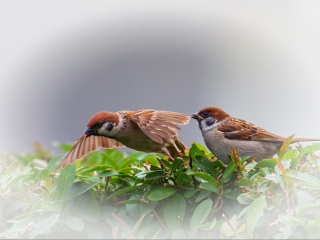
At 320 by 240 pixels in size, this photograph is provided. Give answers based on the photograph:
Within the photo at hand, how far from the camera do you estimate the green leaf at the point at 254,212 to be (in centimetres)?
106

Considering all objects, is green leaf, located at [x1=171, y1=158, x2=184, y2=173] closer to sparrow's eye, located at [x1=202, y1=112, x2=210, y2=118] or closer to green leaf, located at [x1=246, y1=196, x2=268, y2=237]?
green leaf, located at [x1=246, y1=196, x2=268, y2=237]

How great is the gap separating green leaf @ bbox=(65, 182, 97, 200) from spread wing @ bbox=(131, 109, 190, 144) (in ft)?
1.40

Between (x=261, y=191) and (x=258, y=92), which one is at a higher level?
(x=258, y=92)

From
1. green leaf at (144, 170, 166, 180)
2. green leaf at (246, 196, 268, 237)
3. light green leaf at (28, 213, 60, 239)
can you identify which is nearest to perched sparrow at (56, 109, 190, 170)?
green leaf at (144, 170, 166, 180)

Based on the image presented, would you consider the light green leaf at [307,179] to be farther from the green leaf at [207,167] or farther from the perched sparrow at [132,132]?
the perched sparrow at [132,132]

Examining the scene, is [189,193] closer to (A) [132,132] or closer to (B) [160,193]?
(B) [160,193]

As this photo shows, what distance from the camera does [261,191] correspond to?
1.20 m

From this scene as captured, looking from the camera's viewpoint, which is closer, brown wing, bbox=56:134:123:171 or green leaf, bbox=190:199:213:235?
green leaf, bbox=190:199:213:235

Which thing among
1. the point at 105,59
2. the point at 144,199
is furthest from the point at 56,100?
the point at 144,199

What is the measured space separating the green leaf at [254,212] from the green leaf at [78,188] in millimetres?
679

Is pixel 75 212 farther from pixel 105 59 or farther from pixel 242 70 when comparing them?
pixel 242 70

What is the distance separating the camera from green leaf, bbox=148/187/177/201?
55.4 inches

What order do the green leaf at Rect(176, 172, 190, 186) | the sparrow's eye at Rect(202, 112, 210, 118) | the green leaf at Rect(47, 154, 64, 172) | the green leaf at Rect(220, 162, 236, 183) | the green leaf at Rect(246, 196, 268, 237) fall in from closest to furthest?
the green leaf at Rect(246, 196, 268, 237), the green leaf at Rect(220, 162, 236, 183), the green leaf at Rect(176, 172, 190, 186), the green leaf at Rect(47, 154, 64, 172), the sparrow's eye at Rect(202, 112, 210, 118)

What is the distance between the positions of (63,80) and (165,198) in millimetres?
930
